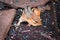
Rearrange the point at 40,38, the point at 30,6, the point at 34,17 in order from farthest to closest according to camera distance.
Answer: the point at 30,6 → the point at 34,17 → the point at 40,38

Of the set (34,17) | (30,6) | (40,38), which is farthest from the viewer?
(30,6)

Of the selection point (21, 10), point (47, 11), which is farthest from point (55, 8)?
point (21, 10)

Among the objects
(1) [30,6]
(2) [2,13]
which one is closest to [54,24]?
(1) [30,6]

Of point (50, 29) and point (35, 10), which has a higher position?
point (35, 10)

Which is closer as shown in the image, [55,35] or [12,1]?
[55,35]

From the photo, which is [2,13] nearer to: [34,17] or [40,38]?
[34,17]

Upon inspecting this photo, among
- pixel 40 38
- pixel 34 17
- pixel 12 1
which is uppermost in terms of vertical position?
pixel 12 1

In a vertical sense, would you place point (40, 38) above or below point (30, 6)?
below

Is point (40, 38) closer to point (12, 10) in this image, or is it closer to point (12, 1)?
point (12, 10)

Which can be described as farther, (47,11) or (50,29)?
(47,11)
